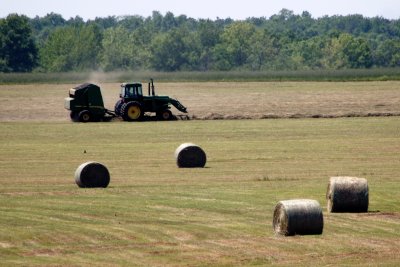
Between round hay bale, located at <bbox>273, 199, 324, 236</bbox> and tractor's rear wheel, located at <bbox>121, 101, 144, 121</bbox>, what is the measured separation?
31162 mm

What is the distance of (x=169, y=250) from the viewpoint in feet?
67.8

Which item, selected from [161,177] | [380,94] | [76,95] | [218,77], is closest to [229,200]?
[161,177]

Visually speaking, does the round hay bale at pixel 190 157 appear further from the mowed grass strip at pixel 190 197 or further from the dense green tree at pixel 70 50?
the dense green tree at pixel 70 50

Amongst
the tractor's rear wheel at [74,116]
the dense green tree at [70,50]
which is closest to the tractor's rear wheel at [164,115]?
the tractor's rear wheel at [74,116]

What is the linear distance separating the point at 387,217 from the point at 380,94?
40.7 metres

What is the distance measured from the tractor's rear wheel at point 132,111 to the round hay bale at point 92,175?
76.8ft

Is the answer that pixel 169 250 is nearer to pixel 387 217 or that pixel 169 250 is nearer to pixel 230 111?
pixel 387 217

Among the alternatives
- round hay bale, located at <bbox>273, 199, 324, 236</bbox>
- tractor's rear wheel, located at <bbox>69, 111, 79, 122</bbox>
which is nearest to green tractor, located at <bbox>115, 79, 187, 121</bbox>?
tractor's rear wheel, located at <bbox>69, 111, 79, 122</bbox>

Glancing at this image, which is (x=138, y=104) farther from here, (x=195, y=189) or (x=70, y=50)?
(x=70, y=50)

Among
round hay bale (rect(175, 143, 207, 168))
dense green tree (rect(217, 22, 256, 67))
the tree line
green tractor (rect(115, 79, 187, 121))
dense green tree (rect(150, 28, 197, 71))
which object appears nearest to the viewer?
round hay bale (rect(175, 143, 207, 168))

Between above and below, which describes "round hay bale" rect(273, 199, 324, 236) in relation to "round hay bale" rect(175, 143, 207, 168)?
above

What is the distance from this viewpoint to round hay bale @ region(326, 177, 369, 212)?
24156 millimetres

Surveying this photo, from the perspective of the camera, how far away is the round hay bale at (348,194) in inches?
951

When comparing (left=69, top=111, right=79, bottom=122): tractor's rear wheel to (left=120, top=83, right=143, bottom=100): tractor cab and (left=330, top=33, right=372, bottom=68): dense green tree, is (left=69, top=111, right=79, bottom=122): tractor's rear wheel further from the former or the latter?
(left=330, top=33, right=372, bottom=68): dense green tree
